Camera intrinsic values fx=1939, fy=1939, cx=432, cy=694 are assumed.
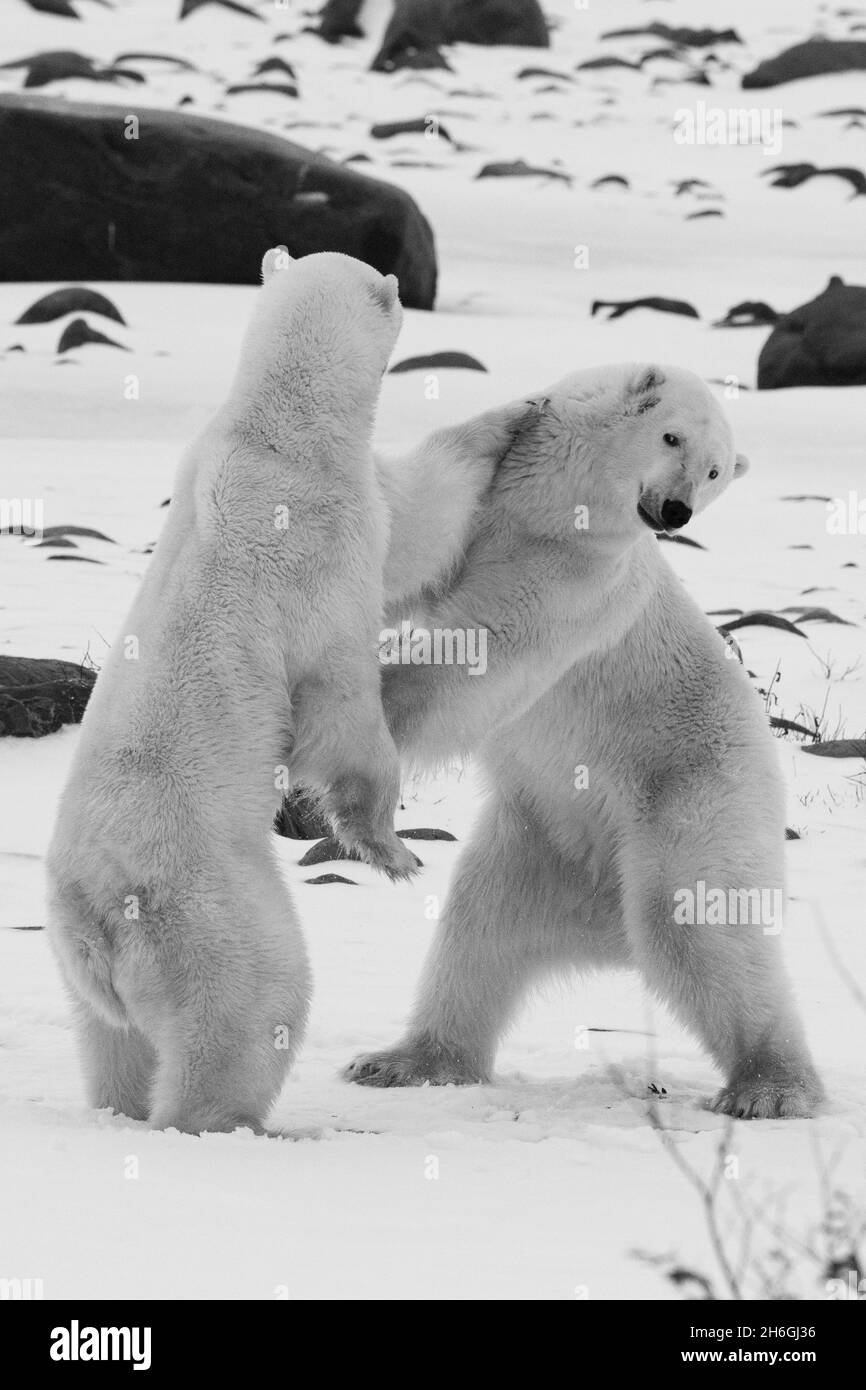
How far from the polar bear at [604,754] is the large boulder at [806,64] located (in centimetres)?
2356

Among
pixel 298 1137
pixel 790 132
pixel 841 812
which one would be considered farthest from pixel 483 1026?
pixel 790 132

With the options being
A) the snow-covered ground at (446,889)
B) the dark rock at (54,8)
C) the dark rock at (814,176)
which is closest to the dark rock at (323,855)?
the snow-covered ground at (446,889)

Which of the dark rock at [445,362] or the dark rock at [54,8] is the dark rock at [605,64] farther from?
the dark rock at [445,362]

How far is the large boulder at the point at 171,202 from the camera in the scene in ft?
48.4

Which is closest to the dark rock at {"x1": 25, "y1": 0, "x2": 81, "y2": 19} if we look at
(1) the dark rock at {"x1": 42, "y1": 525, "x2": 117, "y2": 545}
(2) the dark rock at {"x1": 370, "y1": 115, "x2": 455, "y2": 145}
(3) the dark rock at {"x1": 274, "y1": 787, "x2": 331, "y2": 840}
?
(2) the dark rock at {"x1": 370, "y1": 115, "x2": 455, "y2": 145}

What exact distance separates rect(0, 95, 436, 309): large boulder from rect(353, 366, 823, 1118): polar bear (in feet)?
35.8

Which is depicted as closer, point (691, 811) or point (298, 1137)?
point (298, 1137)

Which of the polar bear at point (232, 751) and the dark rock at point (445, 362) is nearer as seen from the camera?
the polar bear at point (232, 751)

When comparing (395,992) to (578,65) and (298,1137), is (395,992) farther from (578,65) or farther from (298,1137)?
(578,65)

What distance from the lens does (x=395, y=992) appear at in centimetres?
488

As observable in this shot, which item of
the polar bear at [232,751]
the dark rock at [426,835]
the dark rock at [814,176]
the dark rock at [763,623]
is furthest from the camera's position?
the dark rock at [814,176]

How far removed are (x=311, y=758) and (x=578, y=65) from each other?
26.3 m

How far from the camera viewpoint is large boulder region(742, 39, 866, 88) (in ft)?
85.8

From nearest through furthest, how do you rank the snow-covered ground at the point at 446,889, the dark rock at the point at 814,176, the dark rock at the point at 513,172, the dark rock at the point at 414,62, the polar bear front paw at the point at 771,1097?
1. the snow-covered ground at the point at 446,889
2. the polar bear front paw at the point at 771,1097
3. the dark rock at the point at 814,176
4. the dark rock at the point at 513,172
5. the dark rock at the point at 414,62
